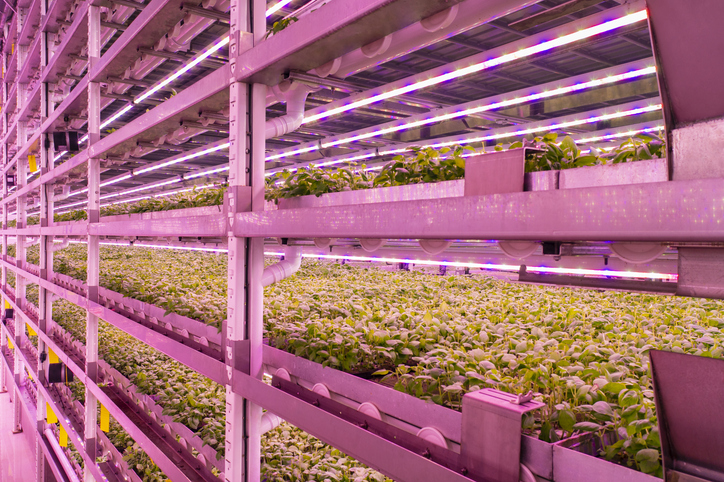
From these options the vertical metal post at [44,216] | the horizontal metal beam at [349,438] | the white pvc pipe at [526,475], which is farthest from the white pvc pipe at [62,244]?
the white pvc pipe at [526,475]

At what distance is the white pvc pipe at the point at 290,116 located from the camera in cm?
217

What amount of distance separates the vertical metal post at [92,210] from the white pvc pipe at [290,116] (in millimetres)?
2639

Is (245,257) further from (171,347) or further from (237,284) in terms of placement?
(171,347)

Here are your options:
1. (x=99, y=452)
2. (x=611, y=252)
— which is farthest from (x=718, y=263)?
(x=99, y=452)

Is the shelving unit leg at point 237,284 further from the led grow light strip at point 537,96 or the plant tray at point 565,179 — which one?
the led grow light strip at point 537,96

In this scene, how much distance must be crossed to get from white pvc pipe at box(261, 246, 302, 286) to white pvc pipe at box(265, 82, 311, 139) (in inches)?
24.6

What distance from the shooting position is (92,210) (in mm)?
4094

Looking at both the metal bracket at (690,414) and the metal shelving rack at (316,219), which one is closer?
the metal bracket at (690,414)

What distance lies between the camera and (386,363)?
76.5 inches

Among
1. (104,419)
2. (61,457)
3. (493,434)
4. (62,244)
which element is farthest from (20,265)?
(493,434)

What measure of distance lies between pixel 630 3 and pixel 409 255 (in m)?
1.55

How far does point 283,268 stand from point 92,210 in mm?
2653

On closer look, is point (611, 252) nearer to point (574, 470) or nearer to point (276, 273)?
point (574, 470)

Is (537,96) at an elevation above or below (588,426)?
above
